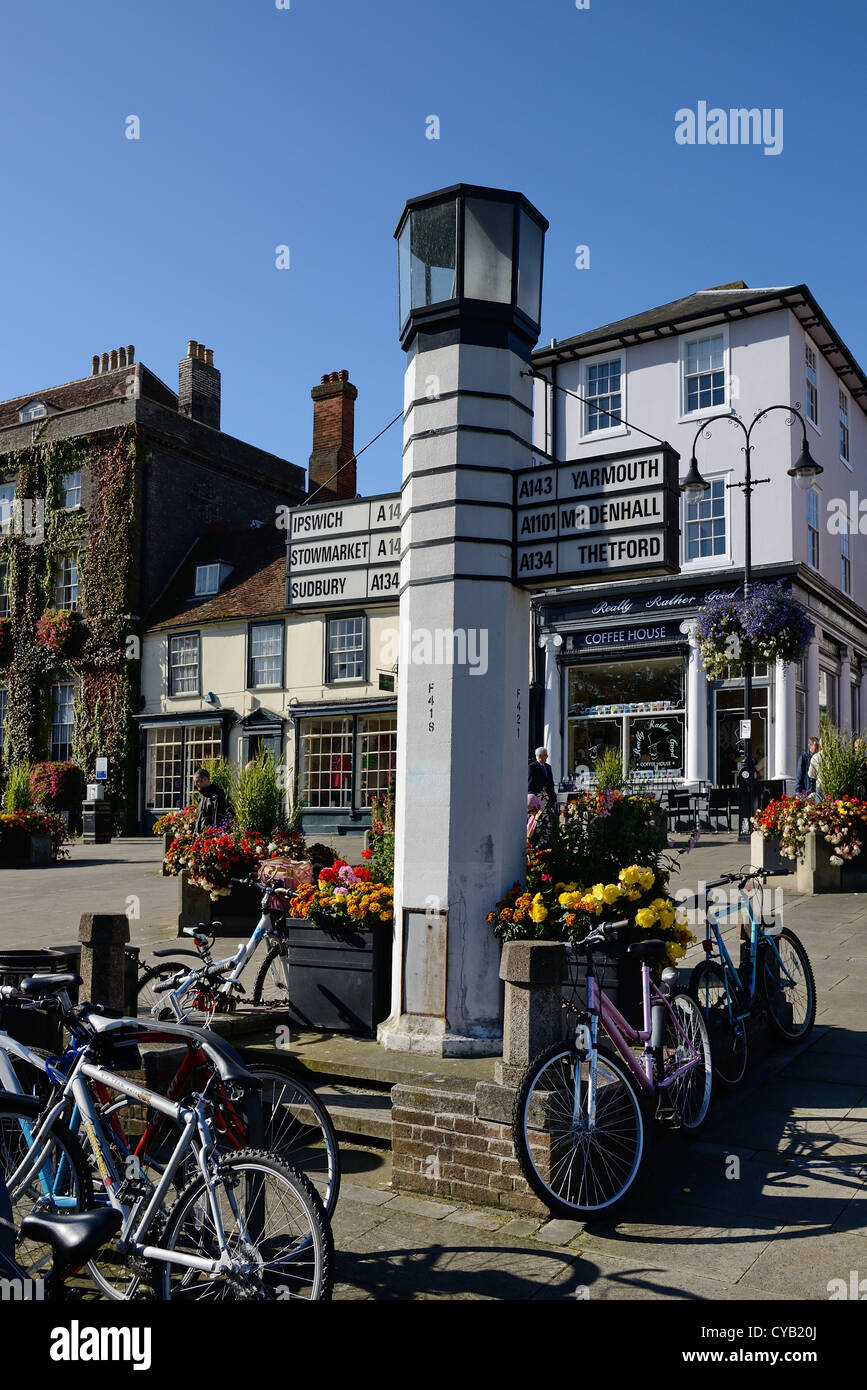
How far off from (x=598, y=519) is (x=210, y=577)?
87.0 ft

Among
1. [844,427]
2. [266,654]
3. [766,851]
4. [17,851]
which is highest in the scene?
[844,427]

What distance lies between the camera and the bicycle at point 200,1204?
3383mm

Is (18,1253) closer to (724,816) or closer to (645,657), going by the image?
(724,816)

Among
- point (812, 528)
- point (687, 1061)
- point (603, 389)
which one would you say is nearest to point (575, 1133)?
point (687, 1061)

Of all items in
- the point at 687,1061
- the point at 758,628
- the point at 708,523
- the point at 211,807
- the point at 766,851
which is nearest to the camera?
the point at 687,1061

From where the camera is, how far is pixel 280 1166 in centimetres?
342

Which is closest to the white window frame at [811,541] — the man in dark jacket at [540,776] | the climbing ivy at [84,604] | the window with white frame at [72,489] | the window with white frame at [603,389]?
the window with white frame at [603,389]

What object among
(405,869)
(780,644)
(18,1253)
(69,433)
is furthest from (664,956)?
(69,433)

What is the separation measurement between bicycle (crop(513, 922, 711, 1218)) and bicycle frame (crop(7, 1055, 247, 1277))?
141 cm

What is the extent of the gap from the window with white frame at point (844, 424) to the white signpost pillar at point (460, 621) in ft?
82.0

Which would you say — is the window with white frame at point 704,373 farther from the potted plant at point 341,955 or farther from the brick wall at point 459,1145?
the brick wall at point 459,1145

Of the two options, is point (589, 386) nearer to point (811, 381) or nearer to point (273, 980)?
point (811, 381)

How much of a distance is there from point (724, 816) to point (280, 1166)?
2074cm

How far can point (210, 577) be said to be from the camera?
1236 inches
